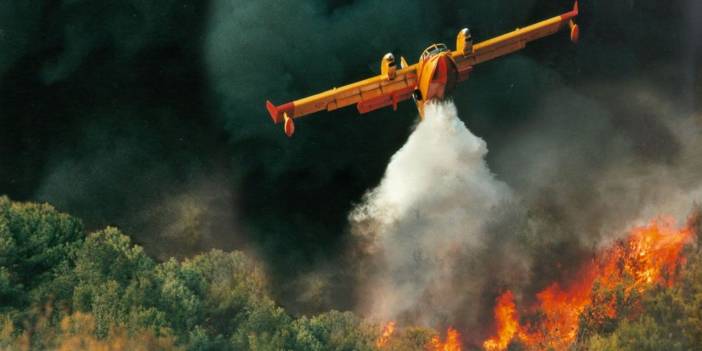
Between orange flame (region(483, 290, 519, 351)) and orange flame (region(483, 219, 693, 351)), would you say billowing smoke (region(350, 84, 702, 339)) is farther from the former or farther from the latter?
orange flame (region(483, 219, 693, 351))

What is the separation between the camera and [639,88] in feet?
257

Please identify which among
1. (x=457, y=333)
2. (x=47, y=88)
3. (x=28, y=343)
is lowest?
(x=28, y=343)

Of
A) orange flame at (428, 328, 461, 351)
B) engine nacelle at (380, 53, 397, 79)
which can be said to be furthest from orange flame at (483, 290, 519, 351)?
engine nacelle at (380, 53, 397, 79)

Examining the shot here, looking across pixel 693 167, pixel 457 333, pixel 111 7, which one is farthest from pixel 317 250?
pixel 693 167

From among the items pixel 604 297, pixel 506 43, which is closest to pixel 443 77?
pixel 506 43

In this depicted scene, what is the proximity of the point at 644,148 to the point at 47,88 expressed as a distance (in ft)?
130

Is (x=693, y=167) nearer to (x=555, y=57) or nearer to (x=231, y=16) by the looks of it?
(x=555, y=57)

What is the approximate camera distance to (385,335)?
7319 cm

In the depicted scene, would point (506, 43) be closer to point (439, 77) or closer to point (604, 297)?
point (439, 77)

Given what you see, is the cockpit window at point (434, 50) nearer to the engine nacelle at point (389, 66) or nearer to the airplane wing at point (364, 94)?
the airplane wing at point (364, 94)

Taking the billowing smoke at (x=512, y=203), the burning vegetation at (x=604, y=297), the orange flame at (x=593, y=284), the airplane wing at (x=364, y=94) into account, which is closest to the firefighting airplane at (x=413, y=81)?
the airplane wing at (x=364, y=94)

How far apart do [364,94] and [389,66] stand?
237cm

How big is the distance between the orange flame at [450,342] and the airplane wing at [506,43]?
17296 mm

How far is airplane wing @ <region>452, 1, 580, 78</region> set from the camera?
2665 inches
